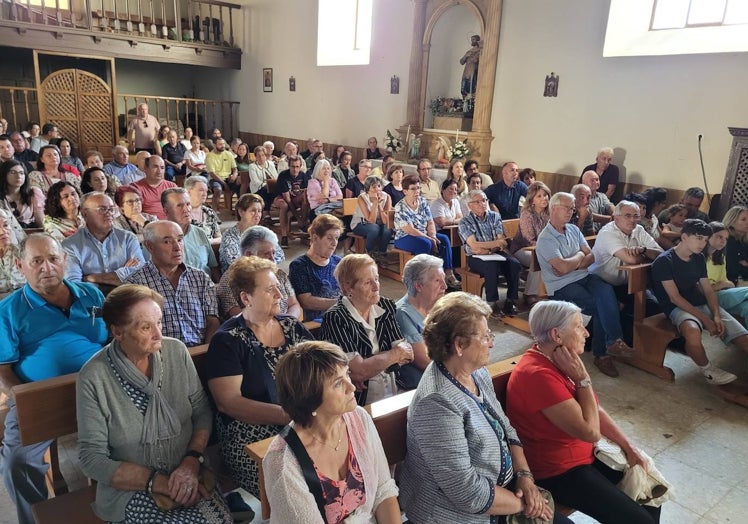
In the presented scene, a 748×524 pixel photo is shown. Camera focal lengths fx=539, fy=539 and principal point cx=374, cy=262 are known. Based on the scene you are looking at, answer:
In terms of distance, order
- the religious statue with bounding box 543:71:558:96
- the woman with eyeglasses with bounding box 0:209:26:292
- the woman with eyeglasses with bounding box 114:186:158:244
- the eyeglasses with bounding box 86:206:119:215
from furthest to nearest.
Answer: the religious statue with bounding box 543:71:558:96, the woman with eyeglasses with bounding box 114:186:158:244, the eyeglasses with bounding box 86:206:119:215, the woman with eyeglasses with bounding box 0:209:26:292

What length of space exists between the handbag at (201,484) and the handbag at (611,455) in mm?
1332

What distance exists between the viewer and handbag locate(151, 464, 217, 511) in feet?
5.22

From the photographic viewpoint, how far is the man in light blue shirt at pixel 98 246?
2.95 metres

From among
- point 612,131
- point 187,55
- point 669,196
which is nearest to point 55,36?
point 187,55

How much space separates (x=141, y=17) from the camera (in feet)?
37.2

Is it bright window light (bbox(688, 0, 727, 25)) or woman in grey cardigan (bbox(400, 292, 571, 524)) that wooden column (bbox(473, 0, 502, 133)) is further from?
woman in grey cardigan (bbox(400, 292, 571, 524))

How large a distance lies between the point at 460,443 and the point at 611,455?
0.73m

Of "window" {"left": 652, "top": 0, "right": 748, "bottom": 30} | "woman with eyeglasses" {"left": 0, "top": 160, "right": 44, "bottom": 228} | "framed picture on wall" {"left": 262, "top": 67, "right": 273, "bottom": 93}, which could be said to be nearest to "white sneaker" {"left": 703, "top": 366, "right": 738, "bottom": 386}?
"window" {"left": 652, "top": 0, "right": 748, "bottom": 30}

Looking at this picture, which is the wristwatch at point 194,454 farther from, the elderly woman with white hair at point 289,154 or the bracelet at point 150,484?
the elderly woman with white hair at point 289,154

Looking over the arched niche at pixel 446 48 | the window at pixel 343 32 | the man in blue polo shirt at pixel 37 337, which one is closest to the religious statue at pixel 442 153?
the arched niche at pixel 446 48

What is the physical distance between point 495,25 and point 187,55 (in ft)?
23.8

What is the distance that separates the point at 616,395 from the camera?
10.9 feet

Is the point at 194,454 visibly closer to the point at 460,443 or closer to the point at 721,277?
the point at 460,443

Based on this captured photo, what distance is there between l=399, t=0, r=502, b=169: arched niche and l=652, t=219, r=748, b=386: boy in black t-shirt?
4.88 m
